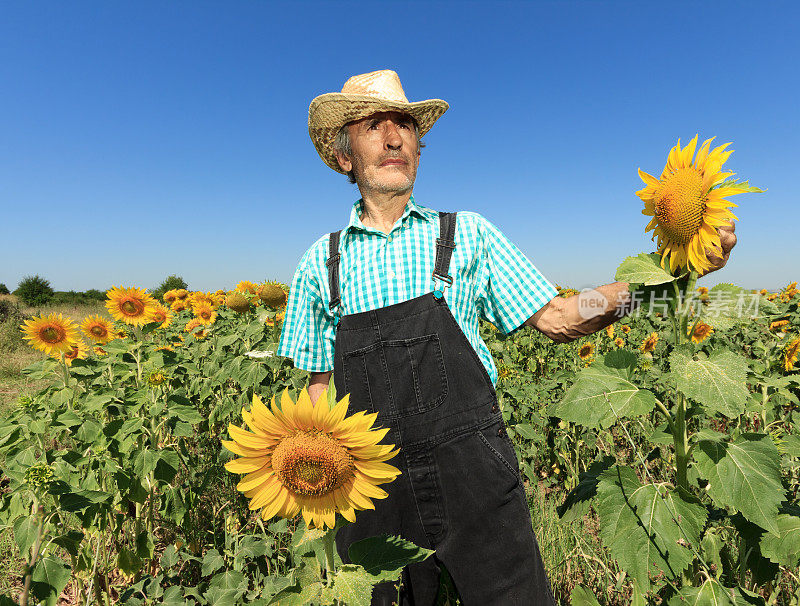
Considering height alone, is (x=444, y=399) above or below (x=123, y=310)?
below

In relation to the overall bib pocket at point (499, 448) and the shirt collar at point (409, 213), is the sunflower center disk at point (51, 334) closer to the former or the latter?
the shirt collar at point (409, 213)

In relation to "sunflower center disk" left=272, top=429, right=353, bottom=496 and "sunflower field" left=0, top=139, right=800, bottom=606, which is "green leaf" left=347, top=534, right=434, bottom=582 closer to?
"sunflower field" left=0, top=139, right=800, bottom=606

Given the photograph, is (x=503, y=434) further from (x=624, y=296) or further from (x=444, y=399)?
(x=624, y=296)

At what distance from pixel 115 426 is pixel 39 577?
0.92 metres

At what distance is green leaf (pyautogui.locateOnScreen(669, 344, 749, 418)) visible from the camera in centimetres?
111

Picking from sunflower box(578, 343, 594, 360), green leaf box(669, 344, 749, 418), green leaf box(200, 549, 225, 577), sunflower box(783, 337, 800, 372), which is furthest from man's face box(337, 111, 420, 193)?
sunflower box(578, 343, 594, 360)

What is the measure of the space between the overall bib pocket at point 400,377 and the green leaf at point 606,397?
1.90 feet

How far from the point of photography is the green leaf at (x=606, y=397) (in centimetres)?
127

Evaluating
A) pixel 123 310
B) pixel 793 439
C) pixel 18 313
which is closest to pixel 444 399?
pixel 793 439

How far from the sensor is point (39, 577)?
1567 millimetres

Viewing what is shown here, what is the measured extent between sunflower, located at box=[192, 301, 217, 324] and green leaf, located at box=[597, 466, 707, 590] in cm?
546

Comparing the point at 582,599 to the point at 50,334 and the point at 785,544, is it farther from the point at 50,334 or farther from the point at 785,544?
the point at 50,334

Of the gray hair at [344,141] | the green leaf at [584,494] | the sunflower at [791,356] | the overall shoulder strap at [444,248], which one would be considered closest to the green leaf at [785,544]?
the green leaf at [584,494]

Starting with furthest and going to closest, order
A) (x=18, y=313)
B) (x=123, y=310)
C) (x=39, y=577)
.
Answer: (x=18, y=313)
(x=123, y=310)
(x=39, y=577)
